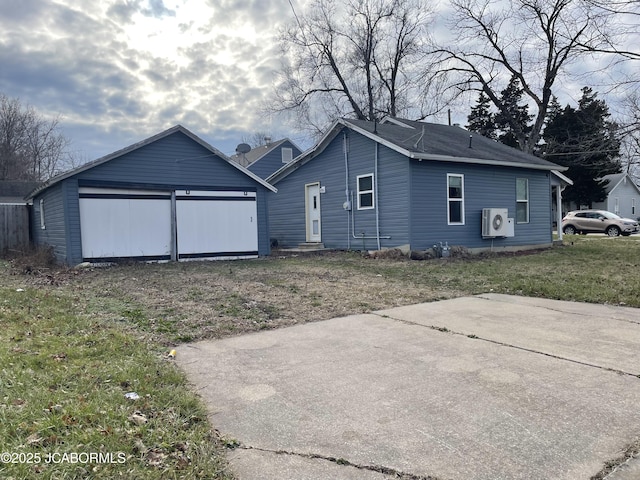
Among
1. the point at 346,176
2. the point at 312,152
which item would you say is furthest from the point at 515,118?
the point at 346,176

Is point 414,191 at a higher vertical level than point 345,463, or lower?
higher

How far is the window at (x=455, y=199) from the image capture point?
44.7 ft

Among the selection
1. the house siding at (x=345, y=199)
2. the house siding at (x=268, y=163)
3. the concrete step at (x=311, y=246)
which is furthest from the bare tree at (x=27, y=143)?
the concrete step at (x=311, y=246)

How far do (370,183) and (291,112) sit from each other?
1743cm

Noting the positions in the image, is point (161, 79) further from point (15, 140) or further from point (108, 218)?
point (15, 140)

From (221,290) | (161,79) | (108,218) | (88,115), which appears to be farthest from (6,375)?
(88,115)

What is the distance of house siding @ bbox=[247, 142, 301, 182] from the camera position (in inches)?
1203

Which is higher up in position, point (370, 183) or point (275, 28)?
point (275, 28)

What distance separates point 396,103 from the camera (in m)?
30.2

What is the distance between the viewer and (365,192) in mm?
14375

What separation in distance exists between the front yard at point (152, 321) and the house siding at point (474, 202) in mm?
1332

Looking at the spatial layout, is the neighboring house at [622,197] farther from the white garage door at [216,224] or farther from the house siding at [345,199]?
the white garage door at [216,224]

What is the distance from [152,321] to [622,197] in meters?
47.3

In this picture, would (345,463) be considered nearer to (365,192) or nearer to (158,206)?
(158,206)
